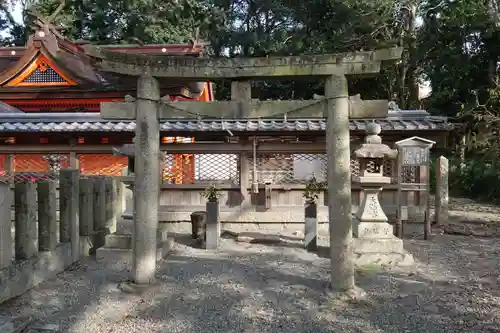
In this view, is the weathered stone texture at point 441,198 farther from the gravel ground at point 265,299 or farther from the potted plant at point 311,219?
the potted plant at point 311,219

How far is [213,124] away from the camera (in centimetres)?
1059

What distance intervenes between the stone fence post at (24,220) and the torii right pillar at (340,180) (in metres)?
3.77

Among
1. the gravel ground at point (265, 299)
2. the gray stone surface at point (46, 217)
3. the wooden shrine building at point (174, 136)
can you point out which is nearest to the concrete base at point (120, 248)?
the gravel ground at point (265, 299)

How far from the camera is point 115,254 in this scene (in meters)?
7.02

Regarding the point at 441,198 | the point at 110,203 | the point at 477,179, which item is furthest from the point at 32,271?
the point at 477,179

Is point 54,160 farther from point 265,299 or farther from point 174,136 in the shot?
point 265,299

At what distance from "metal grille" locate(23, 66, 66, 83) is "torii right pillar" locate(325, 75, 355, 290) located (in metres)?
11.2

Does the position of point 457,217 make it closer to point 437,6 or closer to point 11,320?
point 11,320

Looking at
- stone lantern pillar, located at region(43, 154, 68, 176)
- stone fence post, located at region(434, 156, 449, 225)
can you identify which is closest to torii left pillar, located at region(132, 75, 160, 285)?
stone lantern pillar, located at region(43, 154, 68, 176)

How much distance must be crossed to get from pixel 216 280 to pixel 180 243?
2.97 metres

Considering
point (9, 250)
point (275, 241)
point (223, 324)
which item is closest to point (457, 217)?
point (275, 241)

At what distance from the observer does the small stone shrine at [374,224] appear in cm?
683

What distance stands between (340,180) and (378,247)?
8.37 ft

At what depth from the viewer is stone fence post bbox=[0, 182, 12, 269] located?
4680mm
